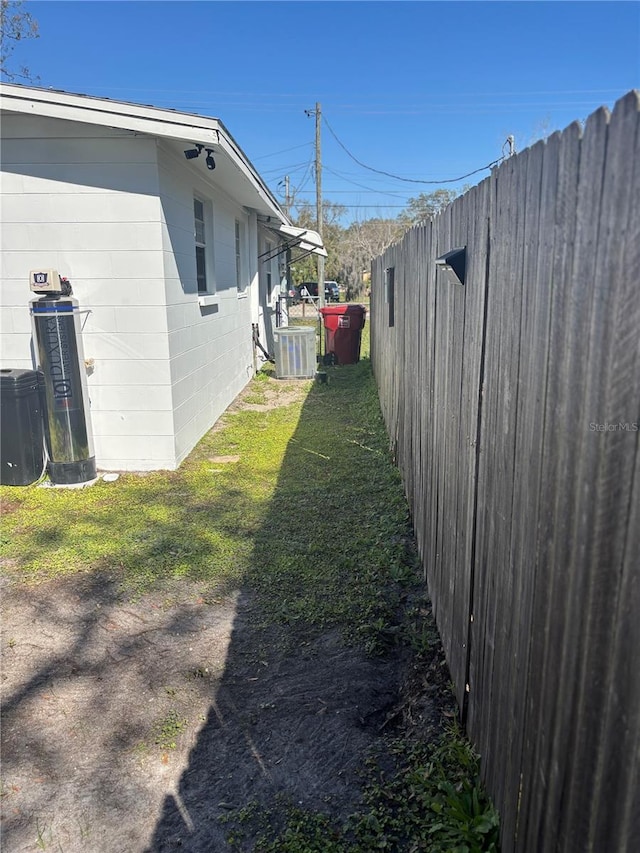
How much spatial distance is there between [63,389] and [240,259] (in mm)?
6107

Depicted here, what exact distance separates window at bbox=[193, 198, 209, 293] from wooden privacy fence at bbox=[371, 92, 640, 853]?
5795 millimetres

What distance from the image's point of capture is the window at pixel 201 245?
25.4ft

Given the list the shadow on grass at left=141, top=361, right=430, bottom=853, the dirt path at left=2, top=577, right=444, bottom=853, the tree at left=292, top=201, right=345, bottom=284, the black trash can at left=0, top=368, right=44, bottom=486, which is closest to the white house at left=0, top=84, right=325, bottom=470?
the black trash can at left=0, top=368, right=44, bottom=486

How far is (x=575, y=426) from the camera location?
4.15 ft

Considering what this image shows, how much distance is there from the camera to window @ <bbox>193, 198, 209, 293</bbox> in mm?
7741

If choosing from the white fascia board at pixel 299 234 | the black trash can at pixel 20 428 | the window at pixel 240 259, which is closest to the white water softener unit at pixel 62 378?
the black trash can at pixel 20 428

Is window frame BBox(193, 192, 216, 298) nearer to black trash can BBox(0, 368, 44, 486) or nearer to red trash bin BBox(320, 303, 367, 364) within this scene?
black trash can BBox(0, 368, 44, 486)

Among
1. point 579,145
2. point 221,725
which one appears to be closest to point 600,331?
point 579,145

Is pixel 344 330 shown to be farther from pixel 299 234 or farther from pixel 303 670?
pixel 303 670

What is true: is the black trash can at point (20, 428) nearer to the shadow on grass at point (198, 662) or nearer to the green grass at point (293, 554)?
the green grass at point (293, 554)

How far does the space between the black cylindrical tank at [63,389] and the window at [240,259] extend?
5.25 metres

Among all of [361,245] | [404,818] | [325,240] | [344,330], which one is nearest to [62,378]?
[404,818]

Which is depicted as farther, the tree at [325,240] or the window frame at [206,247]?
the tree at [325,240]

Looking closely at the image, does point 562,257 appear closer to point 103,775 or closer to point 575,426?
point 575,426
